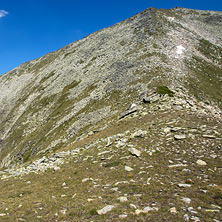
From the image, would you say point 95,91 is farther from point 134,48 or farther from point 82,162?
point 82,162

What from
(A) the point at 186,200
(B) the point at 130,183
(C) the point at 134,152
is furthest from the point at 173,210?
(C) the point at 134,152

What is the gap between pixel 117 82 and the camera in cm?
4644

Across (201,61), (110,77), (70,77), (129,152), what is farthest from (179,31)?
(129,152)

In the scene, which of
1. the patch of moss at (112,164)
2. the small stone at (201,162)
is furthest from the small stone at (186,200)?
the patch of moss at (112,164)

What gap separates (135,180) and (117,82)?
3638cm

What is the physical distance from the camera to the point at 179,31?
239 ft

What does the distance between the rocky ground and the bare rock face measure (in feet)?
29.8

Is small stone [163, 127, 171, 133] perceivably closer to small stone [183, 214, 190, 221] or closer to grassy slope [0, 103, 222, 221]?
grassy slope [0, 103, 222, 221]

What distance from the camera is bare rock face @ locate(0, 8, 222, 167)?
3638 cm

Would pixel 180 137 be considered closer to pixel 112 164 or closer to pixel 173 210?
pixel 112 164

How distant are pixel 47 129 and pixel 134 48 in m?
40.1

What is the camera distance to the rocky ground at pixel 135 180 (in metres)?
8.85

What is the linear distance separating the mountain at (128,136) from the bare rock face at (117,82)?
41 centimetres

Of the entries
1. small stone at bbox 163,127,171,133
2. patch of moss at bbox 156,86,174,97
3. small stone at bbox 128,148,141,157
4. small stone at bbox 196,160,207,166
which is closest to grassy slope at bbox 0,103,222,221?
small stone at bbox 196,160,207,166
